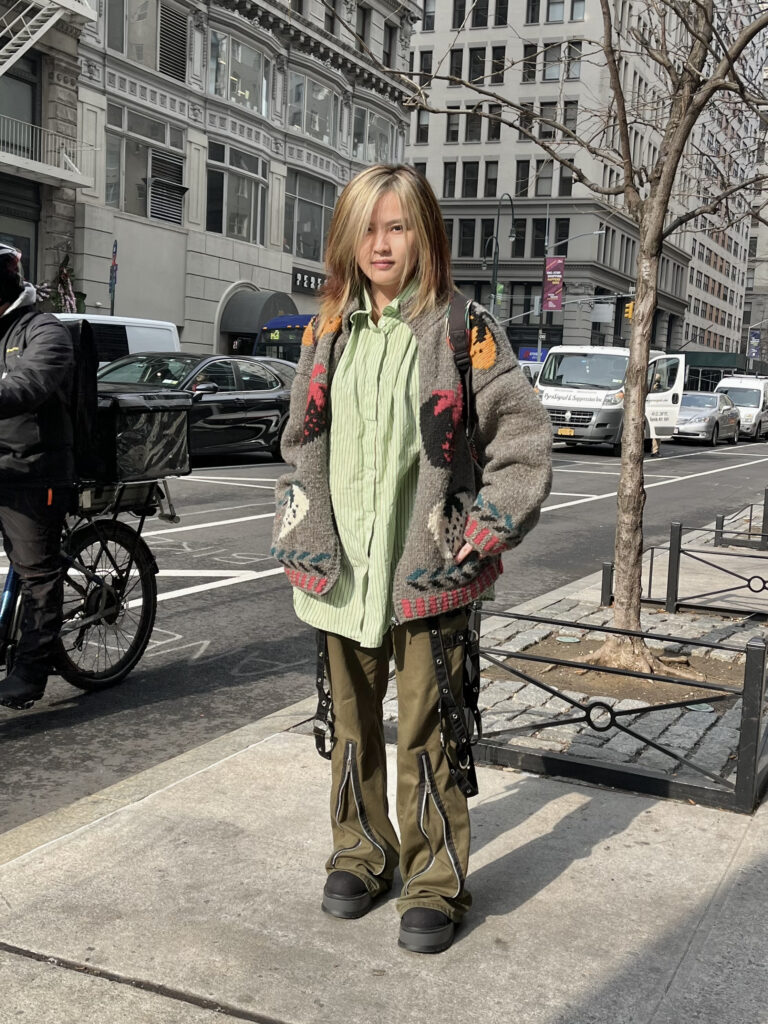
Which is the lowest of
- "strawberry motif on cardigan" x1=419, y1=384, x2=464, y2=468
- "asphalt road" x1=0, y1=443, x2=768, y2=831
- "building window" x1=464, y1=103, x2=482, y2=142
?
"asphalt road" x1=0, y1=443, x2=768, y2=831

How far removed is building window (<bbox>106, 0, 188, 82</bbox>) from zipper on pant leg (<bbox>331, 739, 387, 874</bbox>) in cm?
2937

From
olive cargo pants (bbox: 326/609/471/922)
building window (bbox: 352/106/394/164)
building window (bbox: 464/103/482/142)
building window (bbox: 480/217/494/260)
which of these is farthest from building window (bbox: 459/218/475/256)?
Result: olive cargo pants (bbox: 326/609/471/922)

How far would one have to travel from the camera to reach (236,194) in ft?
113

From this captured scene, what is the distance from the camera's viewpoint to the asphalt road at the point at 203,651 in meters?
4.40

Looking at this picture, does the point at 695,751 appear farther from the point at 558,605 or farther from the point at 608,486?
the point at 608,486

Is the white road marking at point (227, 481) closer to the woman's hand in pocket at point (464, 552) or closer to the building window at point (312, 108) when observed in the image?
the woman's hand in pocket at point (464, 552)

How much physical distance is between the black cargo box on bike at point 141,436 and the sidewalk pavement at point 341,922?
145 centimetres

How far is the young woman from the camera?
2803 mm

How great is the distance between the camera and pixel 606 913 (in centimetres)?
306

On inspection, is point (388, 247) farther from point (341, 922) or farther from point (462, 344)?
point (341, 922)

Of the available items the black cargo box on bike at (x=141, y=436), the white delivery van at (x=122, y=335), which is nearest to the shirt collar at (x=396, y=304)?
the black cargo box on bike at (x=141, y=436)

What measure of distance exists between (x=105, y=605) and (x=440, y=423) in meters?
2.75

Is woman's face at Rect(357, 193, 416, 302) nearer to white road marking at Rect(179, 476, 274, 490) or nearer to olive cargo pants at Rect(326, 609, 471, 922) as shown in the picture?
olive cargo pants at Rect(326, 609, 471, 922)

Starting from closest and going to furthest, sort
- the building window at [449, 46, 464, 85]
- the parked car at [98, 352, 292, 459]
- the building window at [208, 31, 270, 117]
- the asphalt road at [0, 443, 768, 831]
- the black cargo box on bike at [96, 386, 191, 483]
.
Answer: the asphalt road at [0, 443, 768, 831], the black cargo box on bike at [96, 386, 191, 483], the parked car at [98, 352, 292, 459], the building window at [208, 31, 270, 117], the building window at [449, 46, 464, 85]
